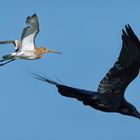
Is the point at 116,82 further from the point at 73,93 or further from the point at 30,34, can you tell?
the point at 30,34

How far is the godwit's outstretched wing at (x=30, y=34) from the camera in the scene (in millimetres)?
38938

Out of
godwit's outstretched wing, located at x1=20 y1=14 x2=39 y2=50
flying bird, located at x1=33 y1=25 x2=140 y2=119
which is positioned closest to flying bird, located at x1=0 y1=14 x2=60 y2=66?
godwit's outstretched wing, located at x1=20 y1=14 x2=39 y2=50

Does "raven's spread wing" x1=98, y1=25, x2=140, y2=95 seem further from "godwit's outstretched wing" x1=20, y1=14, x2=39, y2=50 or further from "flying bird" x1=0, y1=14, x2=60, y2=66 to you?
"godwit's outstretched wing" x1=20, y1=14, x2=39, y2=50

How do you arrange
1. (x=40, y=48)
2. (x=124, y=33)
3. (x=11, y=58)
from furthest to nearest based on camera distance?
1. (x=40, y=48)
2. (x=11, y=58)
3. (x=124, y=33)

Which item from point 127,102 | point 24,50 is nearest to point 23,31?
point 24,50

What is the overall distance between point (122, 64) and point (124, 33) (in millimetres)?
703

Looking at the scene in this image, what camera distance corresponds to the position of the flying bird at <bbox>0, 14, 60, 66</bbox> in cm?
3875

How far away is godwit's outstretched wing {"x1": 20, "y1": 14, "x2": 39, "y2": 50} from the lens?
3894cm

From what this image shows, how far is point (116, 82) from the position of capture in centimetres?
2242

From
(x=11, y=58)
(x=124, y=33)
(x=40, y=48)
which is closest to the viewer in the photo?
(x=124, y=33)

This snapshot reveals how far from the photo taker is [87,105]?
73.1ft

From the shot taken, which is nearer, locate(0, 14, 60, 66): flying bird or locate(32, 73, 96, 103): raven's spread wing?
locate(32, 73, 96, 103): raven's spread wing

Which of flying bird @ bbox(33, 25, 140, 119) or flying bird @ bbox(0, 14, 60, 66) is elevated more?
flying bird @ bbox(33, 25, 140, 119)

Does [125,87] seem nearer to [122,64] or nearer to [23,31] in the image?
[122,64]
